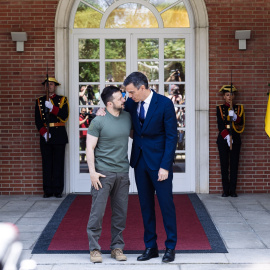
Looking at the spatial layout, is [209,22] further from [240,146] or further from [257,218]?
[257,218]

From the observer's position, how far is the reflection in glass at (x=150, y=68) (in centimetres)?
951

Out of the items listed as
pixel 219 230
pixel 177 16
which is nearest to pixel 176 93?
pixel 177 16

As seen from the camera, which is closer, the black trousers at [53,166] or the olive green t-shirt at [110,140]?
the olive green t-shirt at [110,140]

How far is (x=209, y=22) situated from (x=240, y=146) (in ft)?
6.68

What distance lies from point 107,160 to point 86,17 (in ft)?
15.2

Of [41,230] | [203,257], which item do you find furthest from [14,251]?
[41,230]

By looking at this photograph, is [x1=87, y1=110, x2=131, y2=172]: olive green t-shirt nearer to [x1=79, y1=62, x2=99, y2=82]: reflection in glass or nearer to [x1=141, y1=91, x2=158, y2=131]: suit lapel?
[x1=141, y1=91, x2=158, y2=131]: suit lapel

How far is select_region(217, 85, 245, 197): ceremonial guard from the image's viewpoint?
901 cm

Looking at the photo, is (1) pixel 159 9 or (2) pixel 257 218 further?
(1) pixel 159 9

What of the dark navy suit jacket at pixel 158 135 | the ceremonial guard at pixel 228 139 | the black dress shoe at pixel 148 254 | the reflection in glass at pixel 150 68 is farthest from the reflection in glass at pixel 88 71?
the black dress shoe at pixel 148 254

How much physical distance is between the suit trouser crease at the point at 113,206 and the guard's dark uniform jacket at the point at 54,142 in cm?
363

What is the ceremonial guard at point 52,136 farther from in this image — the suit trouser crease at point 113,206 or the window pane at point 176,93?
the suit trouser crease at point 113,206

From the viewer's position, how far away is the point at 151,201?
5535mm

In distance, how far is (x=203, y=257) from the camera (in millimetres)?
5625
